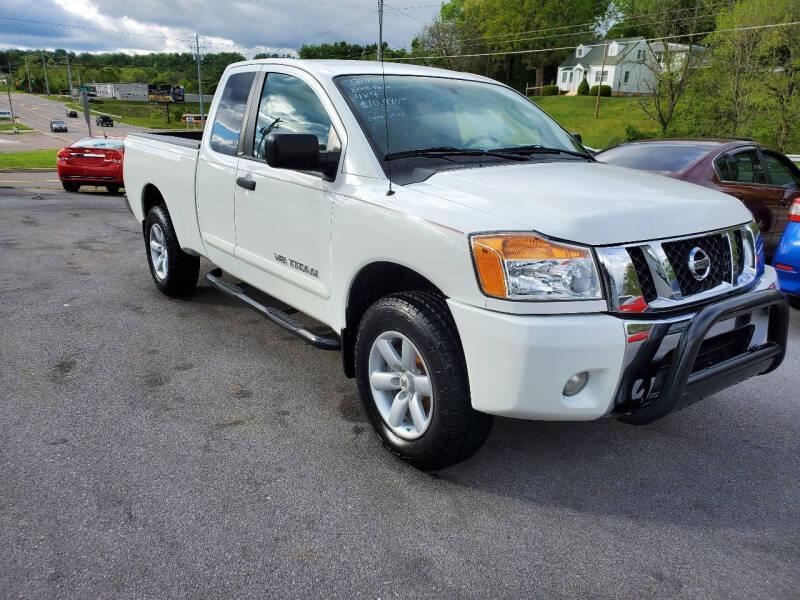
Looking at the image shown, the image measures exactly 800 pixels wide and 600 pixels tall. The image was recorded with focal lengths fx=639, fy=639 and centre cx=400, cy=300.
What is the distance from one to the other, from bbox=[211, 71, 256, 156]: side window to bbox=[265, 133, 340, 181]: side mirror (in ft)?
4.10

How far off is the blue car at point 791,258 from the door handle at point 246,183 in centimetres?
443

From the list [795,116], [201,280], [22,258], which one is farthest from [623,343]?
[795,116]

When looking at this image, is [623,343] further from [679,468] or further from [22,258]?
[22,258]

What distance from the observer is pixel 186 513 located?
8.76 ft

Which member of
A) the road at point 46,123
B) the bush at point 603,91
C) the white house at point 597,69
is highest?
the white house at point 597,69

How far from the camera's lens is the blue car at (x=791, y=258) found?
537cm

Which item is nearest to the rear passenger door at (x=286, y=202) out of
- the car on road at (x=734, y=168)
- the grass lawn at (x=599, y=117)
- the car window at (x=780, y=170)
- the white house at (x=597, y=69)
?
the car on road at (x=734, y=168)

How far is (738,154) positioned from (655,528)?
18.3 feet

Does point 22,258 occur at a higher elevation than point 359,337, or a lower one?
lower

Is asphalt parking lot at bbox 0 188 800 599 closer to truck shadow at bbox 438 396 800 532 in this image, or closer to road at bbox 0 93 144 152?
truck shadow at bbox 438 396 800 532

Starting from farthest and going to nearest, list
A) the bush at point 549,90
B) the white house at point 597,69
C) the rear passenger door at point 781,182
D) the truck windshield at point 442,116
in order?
the bush at point 549,90 < the white house at point 597,69 < the rear passenger door at point 781,182 < the truck windshield at point 442,116

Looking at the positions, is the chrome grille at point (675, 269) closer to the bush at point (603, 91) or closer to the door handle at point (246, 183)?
the door handle at point (246, 183)

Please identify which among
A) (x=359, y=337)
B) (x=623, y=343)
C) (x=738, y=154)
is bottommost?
(x=359, y=337)

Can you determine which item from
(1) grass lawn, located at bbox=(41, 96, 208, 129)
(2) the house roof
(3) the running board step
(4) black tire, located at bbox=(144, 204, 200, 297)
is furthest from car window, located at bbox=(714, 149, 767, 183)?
(1) grass lawn, located at bbox=(41, 96, 208, 129)
